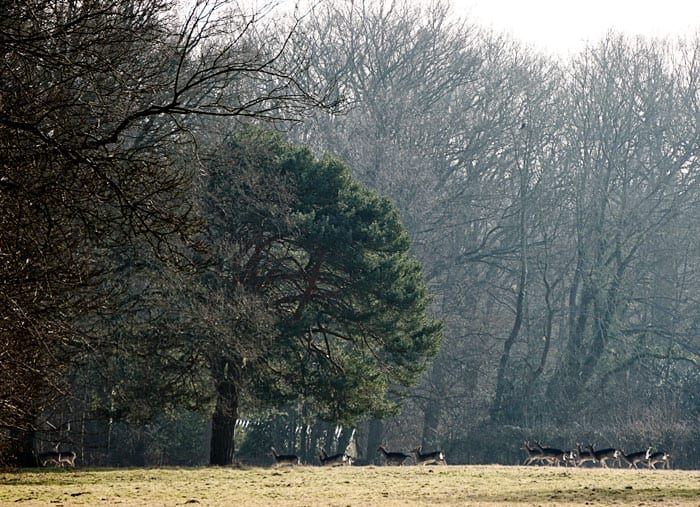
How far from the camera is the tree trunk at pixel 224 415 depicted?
26.9 m

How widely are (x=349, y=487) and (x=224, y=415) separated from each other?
24.9 feet

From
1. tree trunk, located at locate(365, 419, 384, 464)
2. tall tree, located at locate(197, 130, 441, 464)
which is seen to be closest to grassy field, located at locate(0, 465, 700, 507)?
tall tree, located at locate(197, 130, 441, 464)

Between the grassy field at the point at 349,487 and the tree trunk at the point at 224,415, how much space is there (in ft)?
5.08

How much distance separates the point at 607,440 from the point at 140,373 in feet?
64.2

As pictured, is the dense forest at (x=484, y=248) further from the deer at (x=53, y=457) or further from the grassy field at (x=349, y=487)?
the grassy field at (x=349, y=487)

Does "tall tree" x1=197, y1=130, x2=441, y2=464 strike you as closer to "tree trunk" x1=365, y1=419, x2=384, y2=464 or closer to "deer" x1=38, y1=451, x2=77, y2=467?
"deer" x1=38, y1=451, x2=77, y2=467

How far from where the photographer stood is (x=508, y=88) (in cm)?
4538

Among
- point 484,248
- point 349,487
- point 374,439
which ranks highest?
point 484,248

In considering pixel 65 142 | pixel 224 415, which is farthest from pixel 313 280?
pixel 65 142

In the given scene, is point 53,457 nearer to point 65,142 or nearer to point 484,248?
point 65,142

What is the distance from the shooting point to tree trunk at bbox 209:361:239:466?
88.1 ft

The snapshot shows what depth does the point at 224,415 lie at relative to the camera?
2770cm

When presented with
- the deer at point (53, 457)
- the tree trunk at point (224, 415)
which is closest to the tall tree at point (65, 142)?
the tree trunk at point (224, 415)

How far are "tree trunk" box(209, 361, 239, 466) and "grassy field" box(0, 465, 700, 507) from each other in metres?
1.55
